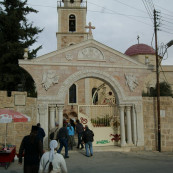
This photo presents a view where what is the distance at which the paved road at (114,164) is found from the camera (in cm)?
776

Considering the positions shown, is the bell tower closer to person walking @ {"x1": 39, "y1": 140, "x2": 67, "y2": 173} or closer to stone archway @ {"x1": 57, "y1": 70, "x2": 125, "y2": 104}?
stone archway @ {"x1": 57, "y1": 70, "x2": 125, "y2": 104}

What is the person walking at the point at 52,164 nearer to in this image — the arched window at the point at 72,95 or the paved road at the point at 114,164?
the paved road at the point at 114,164

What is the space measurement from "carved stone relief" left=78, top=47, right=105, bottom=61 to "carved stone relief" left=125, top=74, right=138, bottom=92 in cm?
181

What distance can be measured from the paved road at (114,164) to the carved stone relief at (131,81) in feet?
11.7

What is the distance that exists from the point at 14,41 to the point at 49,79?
26.5 ft

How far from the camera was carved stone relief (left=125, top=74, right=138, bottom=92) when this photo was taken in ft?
40.9

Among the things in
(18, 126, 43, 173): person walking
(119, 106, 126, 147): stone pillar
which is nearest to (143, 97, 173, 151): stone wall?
(119, 106, 126, 147): stone pillar

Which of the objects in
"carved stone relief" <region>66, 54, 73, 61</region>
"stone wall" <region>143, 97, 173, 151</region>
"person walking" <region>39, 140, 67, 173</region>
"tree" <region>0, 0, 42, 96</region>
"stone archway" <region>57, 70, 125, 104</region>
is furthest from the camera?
"tree" <region>0, 0, 42, 96</region>

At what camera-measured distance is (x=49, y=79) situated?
1159 centimetres

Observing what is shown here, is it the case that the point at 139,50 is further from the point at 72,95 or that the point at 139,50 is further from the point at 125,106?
the point at 125,106

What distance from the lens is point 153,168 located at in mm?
8109

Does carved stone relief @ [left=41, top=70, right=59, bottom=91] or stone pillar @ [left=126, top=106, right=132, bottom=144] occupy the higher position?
carved stone relief @ [left=41, top=70, right=59, bottom=91]

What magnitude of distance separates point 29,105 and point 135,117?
19.0 feet

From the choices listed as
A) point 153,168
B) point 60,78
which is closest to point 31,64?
point 60,78
